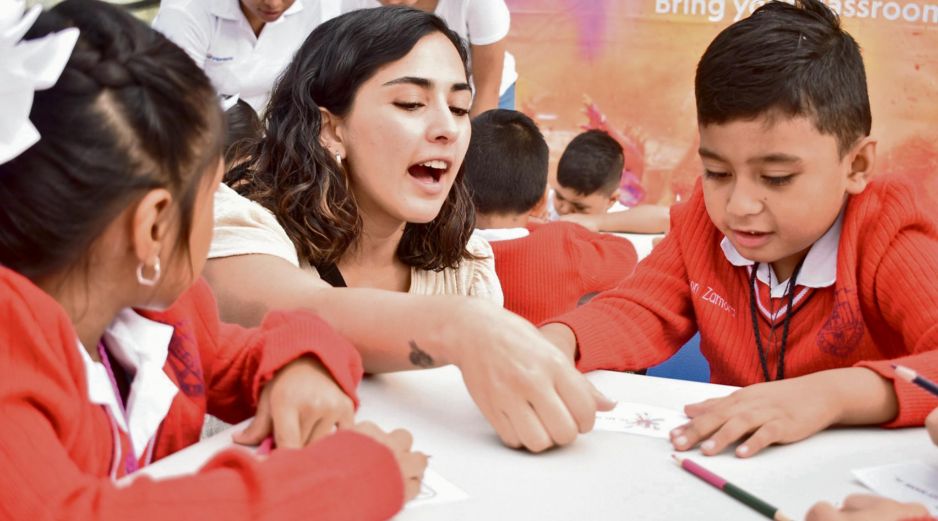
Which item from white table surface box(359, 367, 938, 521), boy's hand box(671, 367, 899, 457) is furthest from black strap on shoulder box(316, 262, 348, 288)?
boy's hand box(671, 367, 899, 457)

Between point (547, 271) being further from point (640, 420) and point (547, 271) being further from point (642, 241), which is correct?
point (640, 420)

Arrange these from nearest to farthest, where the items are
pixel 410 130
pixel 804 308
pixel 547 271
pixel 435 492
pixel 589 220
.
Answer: pixel 435 492 < pixel 804 308 < pixel 410 130 < pixel 547 271 < pixel 589 220

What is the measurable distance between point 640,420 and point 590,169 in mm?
2591

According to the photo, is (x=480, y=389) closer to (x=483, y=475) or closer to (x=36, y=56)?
(x=483, y=475)

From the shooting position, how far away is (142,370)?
0.92 meters

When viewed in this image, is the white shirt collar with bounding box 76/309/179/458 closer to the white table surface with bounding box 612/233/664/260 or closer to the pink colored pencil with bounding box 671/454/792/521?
the pink colored pencil with bounding box 671/454/792/521

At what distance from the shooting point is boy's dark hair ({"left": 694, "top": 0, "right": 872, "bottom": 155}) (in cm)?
133

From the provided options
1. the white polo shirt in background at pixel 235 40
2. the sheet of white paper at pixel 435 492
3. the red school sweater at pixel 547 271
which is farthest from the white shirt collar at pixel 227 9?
the sheet of white paper at pixel 435 492

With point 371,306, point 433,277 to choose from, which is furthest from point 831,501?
point 433,277

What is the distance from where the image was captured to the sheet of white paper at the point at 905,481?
85 centimetres

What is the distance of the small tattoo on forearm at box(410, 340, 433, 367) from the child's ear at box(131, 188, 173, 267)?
35 centimetres

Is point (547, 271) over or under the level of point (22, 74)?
under

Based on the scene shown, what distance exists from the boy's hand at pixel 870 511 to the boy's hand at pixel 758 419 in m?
0.17

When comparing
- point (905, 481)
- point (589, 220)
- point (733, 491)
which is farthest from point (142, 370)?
point (589, 220)
